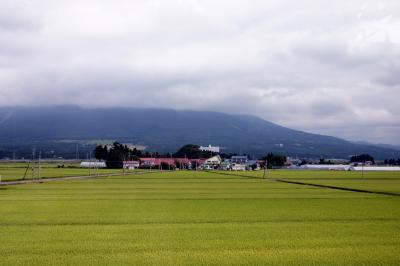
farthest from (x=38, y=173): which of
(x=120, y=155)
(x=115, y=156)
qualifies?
(x=120, y=155)

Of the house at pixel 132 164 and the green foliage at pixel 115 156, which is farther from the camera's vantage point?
the green foliage at pixel 115 156

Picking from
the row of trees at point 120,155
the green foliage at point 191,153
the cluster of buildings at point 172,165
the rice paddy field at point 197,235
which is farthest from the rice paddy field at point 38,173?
the green foliage at point 191,153

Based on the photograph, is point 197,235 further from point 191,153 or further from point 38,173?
point 191,153

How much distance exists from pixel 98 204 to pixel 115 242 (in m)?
9.61

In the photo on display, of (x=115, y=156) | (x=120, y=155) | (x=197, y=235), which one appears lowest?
(x=197, y=235)

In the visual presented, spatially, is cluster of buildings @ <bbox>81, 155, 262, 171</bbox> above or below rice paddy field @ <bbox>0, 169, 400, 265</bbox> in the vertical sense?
above

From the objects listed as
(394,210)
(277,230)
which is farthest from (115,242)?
(394,210)

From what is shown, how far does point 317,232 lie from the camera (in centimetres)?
1276

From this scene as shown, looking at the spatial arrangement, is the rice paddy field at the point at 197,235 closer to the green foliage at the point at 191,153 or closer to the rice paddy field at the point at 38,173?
the rice paddy field at the point at 38,173

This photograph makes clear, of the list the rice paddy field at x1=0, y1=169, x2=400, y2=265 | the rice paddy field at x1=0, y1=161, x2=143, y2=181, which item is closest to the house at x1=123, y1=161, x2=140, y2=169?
the rice paddy field at x1=0, y1=161, x2=143, y2=181

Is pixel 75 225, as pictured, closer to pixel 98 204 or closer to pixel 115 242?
pixel 115 242

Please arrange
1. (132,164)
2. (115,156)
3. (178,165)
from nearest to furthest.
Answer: (132,164) < (115,156) < (178,165)

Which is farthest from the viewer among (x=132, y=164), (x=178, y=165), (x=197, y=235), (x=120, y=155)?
(x=178, y=165)

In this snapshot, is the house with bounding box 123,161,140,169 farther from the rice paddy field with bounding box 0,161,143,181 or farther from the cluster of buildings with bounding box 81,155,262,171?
the rice paddy field with bounding box 0,161,143,181
